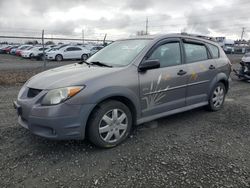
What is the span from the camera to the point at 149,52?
3699 millimetres

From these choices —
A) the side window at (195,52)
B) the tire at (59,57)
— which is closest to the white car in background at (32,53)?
the tire at (59,57)

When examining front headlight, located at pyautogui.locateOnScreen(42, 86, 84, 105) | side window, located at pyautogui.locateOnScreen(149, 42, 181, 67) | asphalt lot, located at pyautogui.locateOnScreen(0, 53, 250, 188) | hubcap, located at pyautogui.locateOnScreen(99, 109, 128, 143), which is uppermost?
side window, located at pyautogui.locateOnScreen(149, 42, 181, 67)

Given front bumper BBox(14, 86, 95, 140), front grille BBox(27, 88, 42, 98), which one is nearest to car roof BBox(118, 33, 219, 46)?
front bumper BBox(14, 86, 95, 140)

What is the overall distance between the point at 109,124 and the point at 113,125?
7 cm

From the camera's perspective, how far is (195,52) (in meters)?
4.51

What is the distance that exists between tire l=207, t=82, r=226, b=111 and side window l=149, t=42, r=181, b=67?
1361 mm

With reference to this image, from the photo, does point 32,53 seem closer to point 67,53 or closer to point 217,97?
point 67,53

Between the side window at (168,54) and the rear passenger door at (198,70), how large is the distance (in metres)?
0.22

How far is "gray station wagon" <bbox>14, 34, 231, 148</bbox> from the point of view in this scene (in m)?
2.94

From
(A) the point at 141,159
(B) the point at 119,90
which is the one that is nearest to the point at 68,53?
(B) the point at 119,90

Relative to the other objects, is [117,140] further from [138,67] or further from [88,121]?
[138,67]

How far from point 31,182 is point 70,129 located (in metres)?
0.76

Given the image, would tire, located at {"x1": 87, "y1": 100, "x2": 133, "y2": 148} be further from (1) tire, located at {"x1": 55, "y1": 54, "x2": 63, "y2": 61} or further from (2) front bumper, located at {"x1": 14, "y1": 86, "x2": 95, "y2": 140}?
(1) tire, located at {"x1": 55, "y1": 54, "x2": 63, "y2": 61}

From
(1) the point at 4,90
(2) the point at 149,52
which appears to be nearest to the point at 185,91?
(2) the point at 149,52
